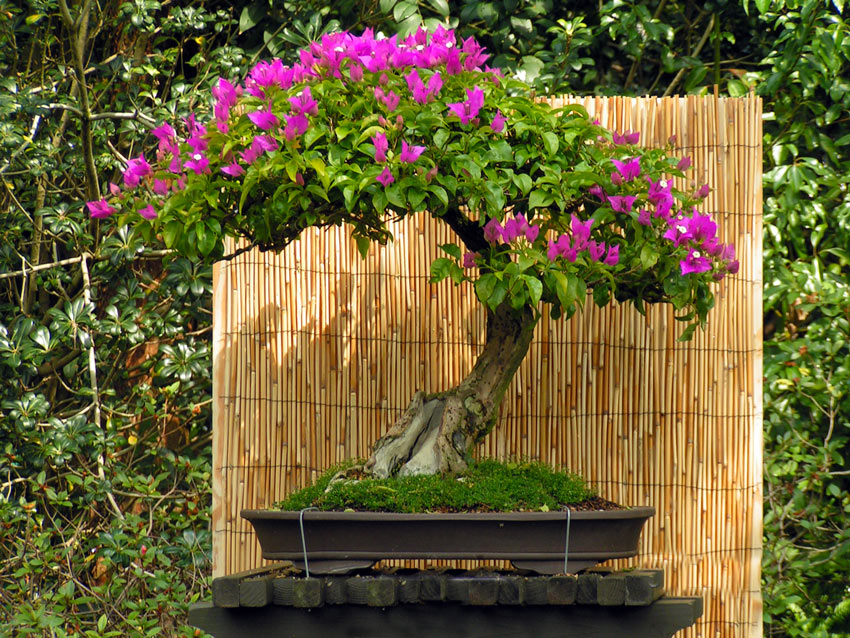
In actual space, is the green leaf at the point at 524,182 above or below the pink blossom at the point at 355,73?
below

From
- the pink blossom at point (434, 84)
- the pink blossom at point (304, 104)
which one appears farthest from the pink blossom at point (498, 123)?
the pink blossom at point (304, 104)

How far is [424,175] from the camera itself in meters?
1.77

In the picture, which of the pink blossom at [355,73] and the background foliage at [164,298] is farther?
the background foliage at [164,298]

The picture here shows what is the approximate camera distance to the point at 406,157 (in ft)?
5.74

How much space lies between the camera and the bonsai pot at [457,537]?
185cm

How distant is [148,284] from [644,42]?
181cm

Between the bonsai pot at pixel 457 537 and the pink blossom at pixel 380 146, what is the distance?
2.11ft

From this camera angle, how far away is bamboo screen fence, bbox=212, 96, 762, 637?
251 centimetres

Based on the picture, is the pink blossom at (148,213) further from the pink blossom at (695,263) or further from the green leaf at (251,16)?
the green leaf at (251,16)

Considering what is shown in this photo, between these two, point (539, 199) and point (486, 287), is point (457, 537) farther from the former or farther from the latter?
point (539, 199)

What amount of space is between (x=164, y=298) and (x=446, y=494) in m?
1.63

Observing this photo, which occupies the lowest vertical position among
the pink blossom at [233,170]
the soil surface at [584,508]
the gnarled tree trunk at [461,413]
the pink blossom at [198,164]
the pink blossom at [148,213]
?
the soil surface at [584,508]

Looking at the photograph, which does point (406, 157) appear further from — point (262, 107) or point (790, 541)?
point (790, 541)

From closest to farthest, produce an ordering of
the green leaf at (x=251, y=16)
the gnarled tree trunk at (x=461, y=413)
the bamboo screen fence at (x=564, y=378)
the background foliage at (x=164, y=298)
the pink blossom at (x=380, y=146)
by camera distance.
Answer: the pink blossom at (x=380, y=146), the gnarled tree trunk at (x=461, y=413), the bamboo screen fence at (x=564, y=378), the background foliage at (x=164, y=298), the green leaf at (x=251, y=16)
